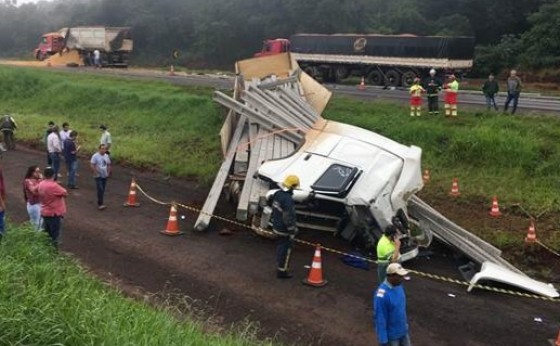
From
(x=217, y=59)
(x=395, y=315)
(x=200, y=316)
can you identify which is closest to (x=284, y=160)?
(x=200, y=316)

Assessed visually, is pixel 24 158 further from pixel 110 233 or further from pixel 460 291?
pixel 460 291

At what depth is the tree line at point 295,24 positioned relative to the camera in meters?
39.9

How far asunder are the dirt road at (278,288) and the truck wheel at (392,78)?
22.0 meters

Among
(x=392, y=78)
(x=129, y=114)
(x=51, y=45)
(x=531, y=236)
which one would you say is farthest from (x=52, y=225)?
(x=51, y=45)

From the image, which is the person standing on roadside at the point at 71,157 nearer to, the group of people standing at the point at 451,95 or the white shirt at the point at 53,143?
the white shirt at the point at 53,143

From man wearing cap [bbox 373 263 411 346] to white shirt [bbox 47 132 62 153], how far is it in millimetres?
11945

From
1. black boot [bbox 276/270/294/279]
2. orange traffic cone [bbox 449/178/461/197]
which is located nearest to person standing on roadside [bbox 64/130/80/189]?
black boot [bbox 276/270/294/279]

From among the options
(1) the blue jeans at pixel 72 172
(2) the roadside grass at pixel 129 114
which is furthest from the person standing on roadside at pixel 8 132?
(1) the blue jeans at pixel 72 172

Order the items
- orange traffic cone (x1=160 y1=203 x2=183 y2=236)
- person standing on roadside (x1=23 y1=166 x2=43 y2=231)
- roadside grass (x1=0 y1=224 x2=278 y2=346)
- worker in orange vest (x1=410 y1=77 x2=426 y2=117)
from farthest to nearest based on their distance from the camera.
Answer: worker in orange vest (x1=410 y1=77 x2=426 y2=117) < orange traffic cone (x1=160 y1=203 x2=183 y2=236) < person standing on roadside (x1=23 y1=166 x2=43 y2=231) < roadside grass (x1=0 y1=224 x2=278 y2=346)

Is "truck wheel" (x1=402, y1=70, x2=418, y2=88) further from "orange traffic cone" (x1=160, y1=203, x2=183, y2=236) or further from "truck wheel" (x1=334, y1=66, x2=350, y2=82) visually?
"orange traffic cone" (x1=160, y1=203, x2=183, y2=236)

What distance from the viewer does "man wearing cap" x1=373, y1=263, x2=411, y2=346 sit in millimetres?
6289

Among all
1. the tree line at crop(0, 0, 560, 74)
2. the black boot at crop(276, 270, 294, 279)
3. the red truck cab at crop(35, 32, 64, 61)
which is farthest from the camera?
the red truck cab at crop(35, 32, 64, 61)

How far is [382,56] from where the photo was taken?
109 ft

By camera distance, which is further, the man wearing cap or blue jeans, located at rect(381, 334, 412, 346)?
blue jeans, located at rect(381, 334, 412, 346)
